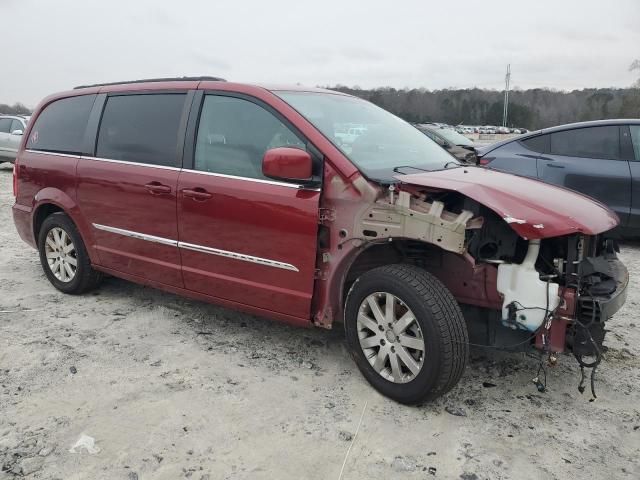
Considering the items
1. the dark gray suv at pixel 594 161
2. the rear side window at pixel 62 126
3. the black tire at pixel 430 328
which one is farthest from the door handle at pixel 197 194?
the dark gray suv at pixel 594 161

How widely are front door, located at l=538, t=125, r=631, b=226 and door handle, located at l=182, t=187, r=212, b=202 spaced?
397 cm

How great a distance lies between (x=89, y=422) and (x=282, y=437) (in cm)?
100

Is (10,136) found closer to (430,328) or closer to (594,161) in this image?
(594,161)

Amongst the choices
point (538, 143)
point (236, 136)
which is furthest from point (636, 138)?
point (236, 136)

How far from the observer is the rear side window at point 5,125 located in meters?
14.4

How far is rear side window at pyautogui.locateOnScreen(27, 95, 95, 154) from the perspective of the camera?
456cm

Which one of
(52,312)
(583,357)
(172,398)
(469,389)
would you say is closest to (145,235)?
(52,312)

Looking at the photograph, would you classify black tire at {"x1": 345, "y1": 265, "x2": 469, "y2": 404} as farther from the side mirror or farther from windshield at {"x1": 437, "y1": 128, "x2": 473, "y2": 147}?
windshield at {"x1": 437, "y1": 128, "x2": 473, "y2": 147}

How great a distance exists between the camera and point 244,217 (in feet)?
11.2

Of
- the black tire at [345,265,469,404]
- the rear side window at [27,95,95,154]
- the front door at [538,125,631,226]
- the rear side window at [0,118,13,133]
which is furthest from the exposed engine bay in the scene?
the rear side window at [0,118,13,133]

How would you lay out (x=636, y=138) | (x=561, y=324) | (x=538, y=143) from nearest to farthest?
1. (x=561, y=324)
2. (x=636, y=138)
3. (x=538, y=143)

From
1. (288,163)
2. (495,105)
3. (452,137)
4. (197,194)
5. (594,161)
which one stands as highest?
(495,105)

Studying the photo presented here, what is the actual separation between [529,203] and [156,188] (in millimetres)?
2435

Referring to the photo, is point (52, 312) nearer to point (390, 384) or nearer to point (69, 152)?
point (69, 152)
